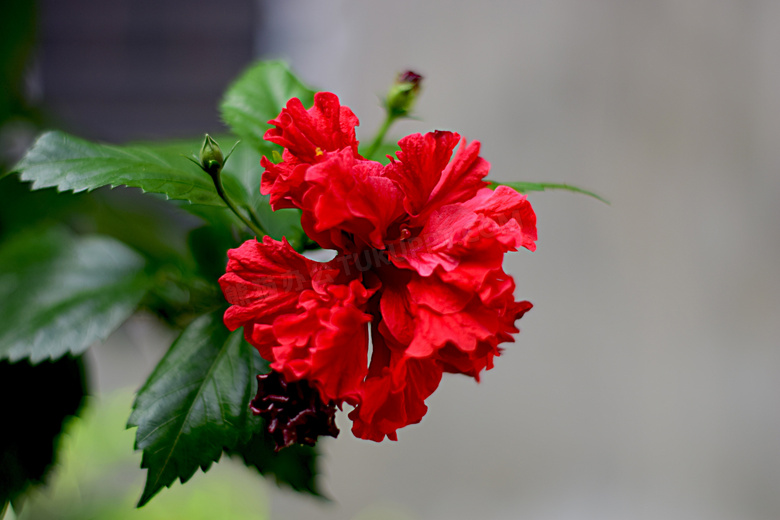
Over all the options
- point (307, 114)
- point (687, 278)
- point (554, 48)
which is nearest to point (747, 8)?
point (554, 48)

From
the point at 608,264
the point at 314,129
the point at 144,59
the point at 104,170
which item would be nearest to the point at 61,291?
the point at 104,170

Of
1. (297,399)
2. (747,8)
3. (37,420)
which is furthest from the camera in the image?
(747,8)

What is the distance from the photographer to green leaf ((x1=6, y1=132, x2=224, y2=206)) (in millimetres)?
302

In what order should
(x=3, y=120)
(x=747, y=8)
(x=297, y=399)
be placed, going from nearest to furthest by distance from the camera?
(x=297, y=399), (x=3, y=120), (x=747, y=8)

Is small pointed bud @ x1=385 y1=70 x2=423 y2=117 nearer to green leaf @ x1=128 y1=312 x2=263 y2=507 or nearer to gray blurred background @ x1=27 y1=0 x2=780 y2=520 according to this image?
green leaf @ x1=128 y1=312 x2=263 y2=507

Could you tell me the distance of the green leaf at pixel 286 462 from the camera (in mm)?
373

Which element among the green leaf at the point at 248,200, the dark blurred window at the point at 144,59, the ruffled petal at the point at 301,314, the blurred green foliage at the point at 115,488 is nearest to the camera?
the ruffled petal at the point at 301,314

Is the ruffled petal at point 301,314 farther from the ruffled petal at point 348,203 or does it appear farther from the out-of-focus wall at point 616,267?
the out-of-focus wall at point 616,267

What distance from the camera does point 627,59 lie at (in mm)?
1090

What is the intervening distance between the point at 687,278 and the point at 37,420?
1.05 m

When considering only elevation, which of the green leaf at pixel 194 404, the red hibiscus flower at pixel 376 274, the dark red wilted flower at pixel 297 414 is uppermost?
the red hibiscus flower at pixel 376 274

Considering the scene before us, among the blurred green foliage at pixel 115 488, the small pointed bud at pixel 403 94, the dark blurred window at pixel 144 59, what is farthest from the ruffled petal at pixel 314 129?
the dark blurred window at pixel 144 59

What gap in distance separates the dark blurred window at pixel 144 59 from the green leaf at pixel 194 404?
45.8 inches

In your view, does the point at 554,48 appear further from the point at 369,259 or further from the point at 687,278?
the point at 369,259
